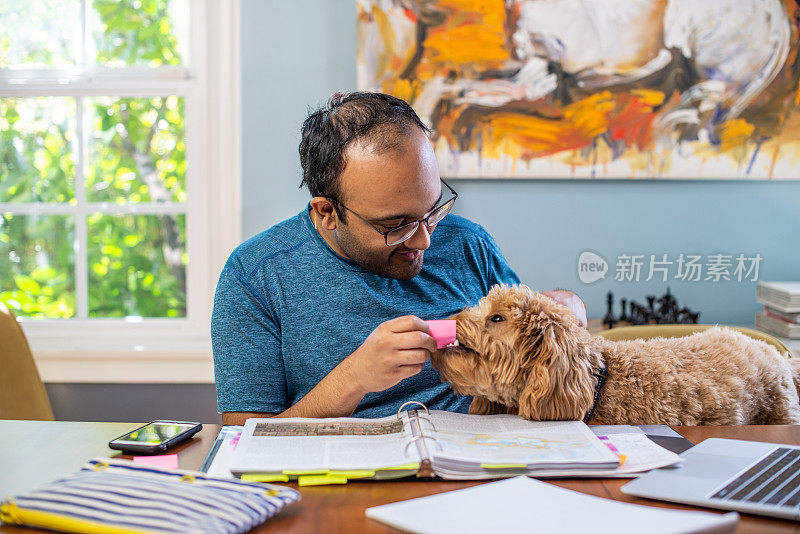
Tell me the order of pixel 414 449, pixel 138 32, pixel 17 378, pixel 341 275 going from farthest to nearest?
pixel 138 32 → pixel 17 378 → pixel 341 275 → pixel 414 449

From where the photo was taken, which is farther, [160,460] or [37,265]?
[37,265]

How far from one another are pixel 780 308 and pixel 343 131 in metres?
1.96

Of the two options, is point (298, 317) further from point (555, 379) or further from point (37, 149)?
point (37, 149)

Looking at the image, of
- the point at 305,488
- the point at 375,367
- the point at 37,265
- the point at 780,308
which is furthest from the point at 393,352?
the point at 37,265

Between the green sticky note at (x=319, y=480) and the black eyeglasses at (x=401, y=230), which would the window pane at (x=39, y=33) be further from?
the green sticky note at (x=319, y=480)

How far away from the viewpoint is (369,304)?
163 cm

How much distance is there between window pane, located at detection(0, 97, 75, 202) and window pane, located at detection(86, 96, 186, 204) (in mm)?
102

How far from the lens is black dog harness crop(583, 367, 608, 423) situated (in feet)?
4.26

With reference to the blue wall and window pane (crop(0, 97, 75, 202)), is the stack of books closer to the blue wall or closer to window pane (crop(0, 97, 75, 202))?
the blue wall

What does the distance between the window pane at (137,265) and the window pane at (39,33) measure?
68 cm

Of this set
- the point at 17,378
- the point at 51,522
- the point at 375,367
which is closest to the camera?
the point at 51,522

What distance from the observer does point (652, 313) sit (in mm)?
2564

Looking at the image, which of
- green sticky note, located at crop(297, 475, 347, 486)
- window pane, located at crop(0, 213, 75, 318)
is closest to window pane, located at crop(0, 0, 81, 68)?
window pane, located at crop(0, 213, 75, 318)

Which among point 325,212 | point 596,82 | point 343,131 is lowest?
point 325,212
